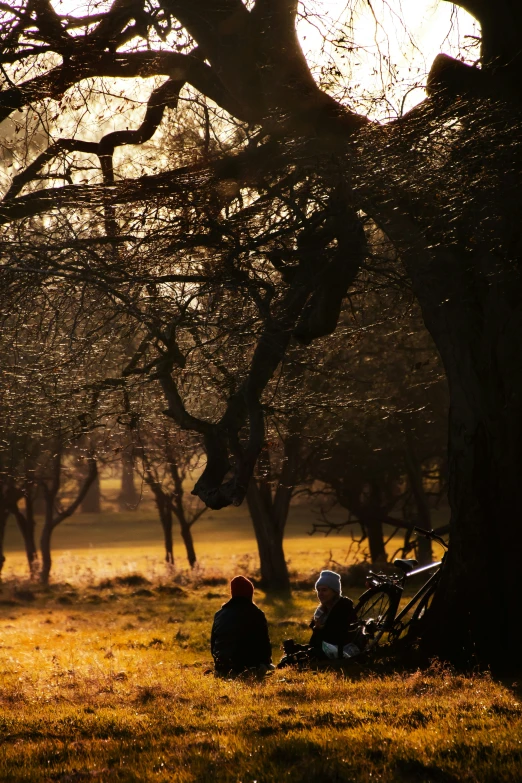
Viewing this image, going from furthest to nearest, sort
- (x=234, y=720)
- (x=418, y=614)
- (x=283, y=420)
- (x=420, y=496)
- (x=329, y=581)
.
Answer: (x=420, y=496)
(x=283, y=420)
(x=418, y=614)
(x=329, y=581)
(x=234, y=720)

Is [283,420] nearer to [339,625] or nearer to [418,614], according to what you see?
[339,625]

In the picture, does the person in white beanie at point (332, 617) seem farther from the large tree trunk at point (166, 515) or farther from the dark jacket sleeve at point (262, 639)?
the large tree trunk at point (166, 515)

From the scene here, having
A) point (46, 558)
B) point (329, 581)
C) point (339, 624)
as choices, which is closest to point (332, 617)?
point (339, 624)

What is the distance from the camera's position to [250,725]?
6059 mm

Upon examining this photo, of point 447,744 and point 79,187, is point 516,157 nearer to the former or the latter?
point 79,187

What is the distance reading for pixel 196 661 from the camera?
1174 cm

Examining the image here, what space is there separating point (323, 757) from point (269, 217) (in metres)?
5.07

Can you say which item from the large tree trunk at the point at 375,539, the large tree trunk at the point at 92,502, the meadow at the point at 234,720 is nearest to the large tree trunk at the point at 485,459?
the meadow at the point at 234,720

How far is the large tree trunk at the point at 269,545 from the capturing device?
22.8 m

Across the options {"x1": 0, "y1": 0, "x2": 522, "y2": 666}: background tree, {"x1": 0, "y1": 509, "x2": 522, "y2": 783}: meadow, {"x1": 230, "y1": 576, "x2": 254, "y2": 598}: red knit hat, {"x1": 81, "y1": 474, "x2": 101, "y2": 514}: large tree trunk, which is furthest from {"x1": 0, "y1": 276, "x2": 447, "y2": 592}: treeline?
{"x1": 81, "y1": 474, "x2": 101, "y2": 514}: large tree trunk

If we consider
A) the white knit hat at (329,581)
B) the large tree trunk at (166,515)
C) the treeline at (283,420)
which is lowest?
the white knit hat at (329,581)

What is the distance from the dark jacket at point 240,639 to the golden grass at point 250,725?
0.39 metres

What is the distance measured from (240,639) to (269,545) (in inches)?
543

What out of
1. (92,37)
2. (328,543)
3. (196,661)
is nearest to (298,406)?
(196,661)
